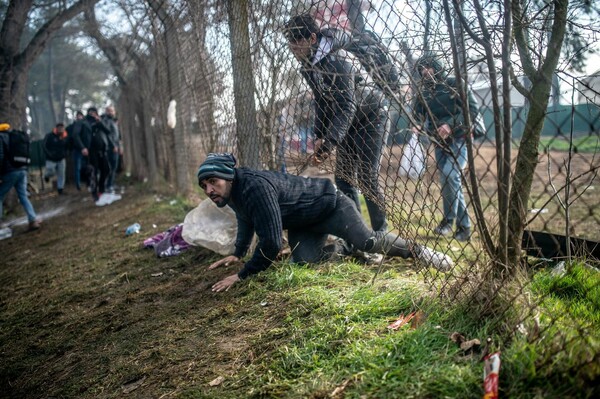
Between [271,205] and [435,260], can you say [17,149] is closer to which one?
[271,205]

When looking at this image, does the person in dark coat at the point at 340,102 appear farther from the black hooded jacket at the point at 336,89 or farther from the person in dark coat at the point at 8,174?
the person in dark coat at the point at 8,174

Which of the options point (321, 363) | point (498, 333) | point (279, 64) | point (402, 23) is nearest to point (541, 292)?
point (498, 333)

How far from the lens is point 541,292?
220 centimetres

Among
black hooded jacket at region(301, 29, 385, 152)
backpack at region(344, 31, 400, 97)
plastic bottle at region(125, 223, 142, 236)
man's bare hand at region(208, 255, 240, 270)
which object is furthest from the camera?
plastic bottle at region(125, 223, 142, 236)

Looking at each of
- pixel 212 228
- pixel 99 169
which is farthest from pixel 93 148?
pixel 212 228

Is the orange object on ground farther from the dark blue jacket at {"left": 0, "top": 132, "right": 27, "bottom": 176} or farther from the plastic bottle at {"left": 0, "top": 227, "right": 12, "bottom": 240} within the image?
the plastic bottle at {"left": 0, "top": 227, "right": 12, "bottom": 240}

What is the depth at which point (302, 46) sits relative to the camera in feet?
9.12

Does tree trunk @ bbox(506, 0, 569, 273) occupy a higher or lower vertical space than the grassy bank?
higher

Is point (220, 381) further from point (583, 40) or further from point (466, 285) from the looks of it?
point (583, 40)

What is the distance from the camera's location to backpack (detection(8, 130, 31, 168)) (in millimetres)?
6824

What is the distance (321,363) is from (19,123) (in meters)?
9.88

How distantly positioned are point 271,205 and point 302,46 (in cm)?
101

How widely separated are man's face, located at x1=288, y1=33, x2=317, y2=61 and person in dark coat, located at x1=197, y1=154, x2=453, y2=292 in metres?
0.80

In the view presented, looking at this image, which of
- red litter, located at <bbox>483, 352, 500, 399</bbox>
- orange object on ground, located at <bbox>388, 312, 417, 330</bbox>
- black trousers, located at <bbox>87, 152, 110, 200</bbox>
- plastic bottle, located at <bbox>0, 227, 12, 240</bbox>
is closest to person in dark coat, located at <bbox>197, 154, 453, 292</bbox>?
orange object on ground, located at <bbox>388, 312, 417, 330</bbox>
